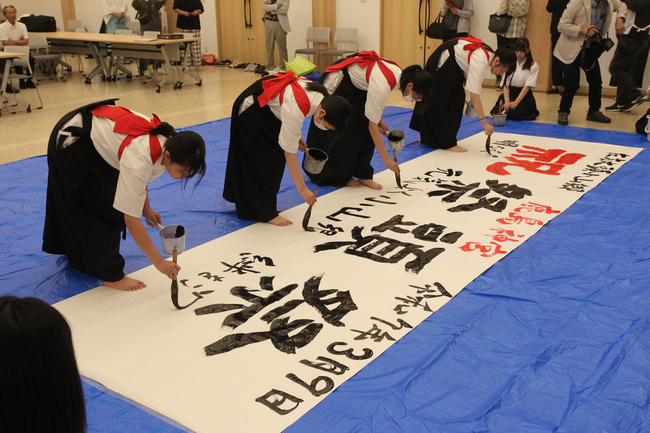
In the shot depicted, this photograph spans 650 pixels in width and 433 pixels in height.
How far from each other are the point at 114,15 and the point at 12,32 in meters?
2.33

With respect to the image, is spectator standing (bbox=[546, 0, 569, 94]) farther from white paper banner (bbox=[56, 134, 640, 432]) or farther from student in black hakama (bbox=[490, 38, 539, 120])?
white paper banner (bbox=[56, 134, 640, 432])

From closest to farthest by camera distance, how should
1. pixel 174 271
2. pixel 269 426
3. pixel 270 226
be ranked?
pixel 269 426 < pixel 174 271 < pixel 270 226

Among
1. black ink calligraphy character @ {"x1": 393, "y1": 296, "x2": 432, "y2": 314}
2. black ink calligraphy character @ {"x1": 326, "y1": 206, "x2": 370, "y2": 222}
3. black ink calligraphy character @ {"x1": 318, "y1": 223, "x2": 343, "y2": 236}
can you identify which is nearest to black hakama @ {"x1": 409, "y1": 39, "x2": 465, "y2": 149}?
black ink calligraphy character @ {"x1": 326, "y1": 206, "x2": 370, "y2": 222}

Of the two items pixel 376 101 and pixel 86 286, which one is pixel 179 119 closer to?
pixel 376 101

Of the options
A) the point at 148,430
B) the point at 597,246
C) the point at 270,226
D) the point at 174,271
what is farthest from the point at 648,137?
the point at 148,430

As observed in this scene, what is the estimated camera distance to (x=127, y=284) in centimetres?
238

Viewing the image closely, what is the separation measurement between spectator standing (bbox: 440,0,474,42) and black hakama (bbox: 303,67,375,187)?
12.7 ft

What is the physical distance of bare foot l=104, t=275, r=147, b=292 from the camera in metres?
2.38

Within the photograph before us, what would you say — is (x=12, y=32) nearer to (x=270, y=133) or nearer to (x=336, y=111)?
(x=270, y=133)

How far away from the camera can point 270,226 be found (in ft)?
10.1

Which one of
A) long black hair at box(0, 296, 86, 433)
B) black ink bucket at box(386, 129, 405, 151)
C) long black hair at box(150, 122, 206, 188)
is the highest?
long black hair at box(150, 122, 206, 188)

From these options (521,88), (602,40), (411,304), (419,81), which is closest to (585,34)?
(602,40)

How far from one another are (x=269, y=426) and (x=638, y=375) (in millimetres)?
1229

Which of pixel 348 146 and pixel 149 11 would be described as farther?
pixel 149 11
